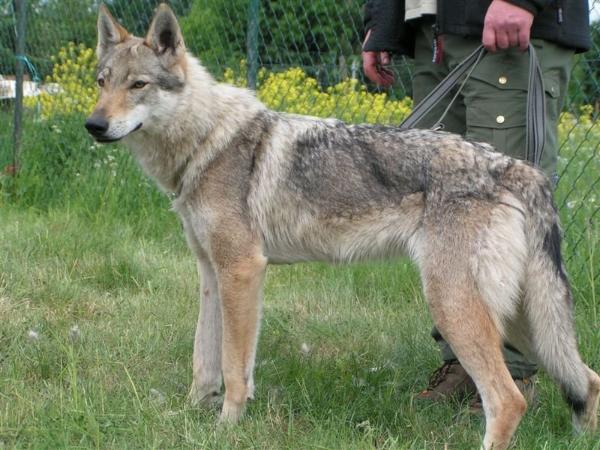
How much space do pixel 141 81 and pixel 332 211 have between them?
97cm

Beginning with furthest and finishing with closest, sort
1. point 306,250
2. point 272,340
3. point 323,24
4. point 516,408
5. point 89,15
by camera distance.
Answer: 1. point 89,15
2. point 323,24
3. point 272,340
4. point 306,250
5. point 516,408

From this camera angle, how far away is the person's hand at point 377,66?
12.7 ft

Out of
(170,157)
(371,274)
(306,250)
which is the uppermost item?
(170,157)

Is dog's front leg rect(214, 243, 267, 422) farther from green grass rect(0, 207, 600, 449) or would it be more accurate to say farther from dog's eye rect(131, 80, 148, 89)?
dog's eye rect(131, 80, 148, 89)

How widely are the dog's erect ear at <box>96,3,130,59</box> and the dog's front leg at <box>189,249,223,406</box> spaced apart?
→ 1.02 meters

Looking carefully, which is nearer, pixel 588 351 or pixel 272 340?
pixel 588 351

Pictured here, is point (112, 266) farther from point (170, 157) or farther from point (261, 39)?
point (261, 39)

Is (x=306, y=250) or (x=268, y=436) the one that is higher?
(x=306, y=250)

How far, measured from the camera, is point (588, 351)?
3.52 meters

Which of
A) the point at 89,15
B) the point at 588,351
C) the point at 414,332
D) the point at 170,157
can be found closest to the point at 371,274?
the point at 414,332

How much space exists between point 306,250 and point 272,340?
2.94ft

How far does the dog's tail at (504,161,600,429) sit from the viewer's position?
111 inches

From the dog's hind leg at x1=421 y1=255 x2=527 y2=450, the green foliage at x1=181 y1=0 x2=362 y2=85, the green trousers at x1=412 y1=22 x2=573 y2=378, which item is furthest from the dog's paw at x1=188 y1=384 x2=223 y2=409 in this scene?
the green foliage at x1=181 y1=0 x2=362 y2=85

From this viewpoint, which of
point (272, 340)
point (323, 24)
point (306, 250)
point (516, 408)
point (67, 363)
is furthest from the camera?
point (323, 24)
